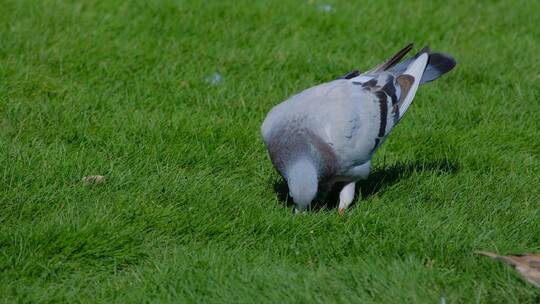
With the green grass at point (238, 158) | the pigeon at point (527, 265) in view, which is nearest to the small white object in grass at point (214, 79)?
the green grass at point (238, 158)

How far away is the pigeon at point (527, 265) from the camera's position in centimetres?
399

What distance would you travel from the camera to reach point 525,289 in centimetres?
418

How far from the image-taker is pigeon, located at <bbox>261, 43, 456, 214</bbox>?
5016 mm

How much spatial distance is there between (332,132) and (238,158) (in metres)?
0.79

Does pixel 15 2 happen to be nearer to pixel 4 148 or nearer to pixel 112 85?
pixel 112 85

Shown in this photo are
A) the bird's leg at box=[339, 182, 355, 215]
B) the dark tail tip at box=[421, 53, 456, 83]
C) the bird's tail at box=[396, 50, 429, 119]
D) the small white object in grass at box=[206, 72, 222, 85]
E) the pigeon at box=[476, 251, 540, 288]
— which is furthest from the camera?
the small white object in grass at box=[206, 72, 222, 85]

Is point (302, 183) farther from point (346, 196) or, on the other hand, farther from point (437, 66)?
point (437, 66)

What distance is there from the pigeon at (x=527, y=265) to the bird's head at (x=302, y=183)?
1.12m

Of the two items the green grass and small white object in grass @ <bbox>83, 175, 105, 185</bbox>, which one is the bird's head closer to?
the green grass

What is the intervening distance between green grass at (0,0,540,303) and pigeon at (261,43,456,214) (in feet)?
0.61

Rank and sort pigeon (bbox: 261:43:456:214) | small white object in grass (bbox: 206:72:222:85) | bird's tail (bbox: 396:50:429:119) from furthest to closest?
small white object in grass (bbox: 206:72:222:85) < bird's tail (bbox: 396:50:429:119) < pigeon (bbox: 261:43:456:214)

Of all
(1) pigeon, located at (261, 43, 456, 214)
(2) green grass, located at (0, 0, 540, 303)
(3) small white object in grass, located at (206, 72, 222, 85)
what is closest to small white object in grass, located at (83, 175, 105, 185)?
(2) green grass, located at (0, 0, 540, 303)

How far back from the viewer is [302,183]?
489cm

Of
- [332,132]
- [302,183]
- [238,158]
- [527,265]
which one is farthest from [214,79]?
[527,265]
